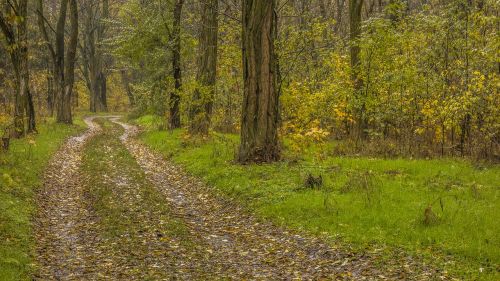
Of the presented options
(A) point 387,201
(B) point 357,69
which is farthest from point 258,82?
(A) point 387,201

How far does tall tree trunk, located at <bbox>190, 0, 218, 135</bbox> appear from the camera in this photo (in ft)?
69.0

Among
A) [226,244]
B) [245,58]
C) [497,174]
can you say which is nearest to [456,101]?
[497,174]

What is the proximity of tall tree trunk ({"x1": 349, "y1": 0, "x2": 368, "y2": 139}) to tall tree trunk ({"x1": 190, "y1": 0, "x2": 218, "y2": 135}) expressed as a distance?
5.87m

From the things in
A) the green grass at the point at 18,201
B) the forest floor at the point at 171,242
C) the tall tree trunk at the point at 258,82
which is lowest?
the forest floor at the point at 171,242

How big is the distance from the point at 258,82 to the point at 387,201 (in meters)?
5.84

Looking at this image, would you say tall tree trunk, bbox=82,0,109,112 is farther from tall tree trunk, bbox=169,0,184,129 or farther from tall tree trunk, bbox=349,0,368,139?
tall tree trunk, bbox=349,0,368,139

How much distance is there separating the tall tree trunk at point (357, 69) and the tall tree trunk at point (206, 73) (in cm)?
587

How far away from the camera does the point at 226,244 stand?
9070mm

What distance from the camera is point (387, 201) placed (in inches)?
400

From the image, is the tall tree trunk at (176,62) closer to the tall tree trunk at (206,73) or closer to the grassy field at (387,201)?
the tall tree trunk at (206,73)

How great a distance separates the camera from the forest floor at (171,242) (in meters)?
7.57

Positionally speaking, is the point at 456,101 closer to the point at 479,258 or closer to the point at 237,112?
the point at 479,258

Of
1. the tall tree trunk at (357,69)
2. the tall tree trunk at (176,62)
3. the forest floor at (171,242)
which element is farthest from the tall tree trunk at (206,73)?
the forest floor at (171,242)

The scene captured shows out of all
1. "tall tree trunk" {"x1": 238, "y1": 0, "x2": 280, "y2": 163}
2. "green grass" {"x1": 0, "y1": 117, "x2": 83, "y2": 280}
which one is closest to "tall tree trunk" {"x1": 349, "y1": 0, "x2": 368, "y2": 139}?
"tall tree trunk" {"x1": 238, "y1": 0, "x2": 280, "y2": 163}
